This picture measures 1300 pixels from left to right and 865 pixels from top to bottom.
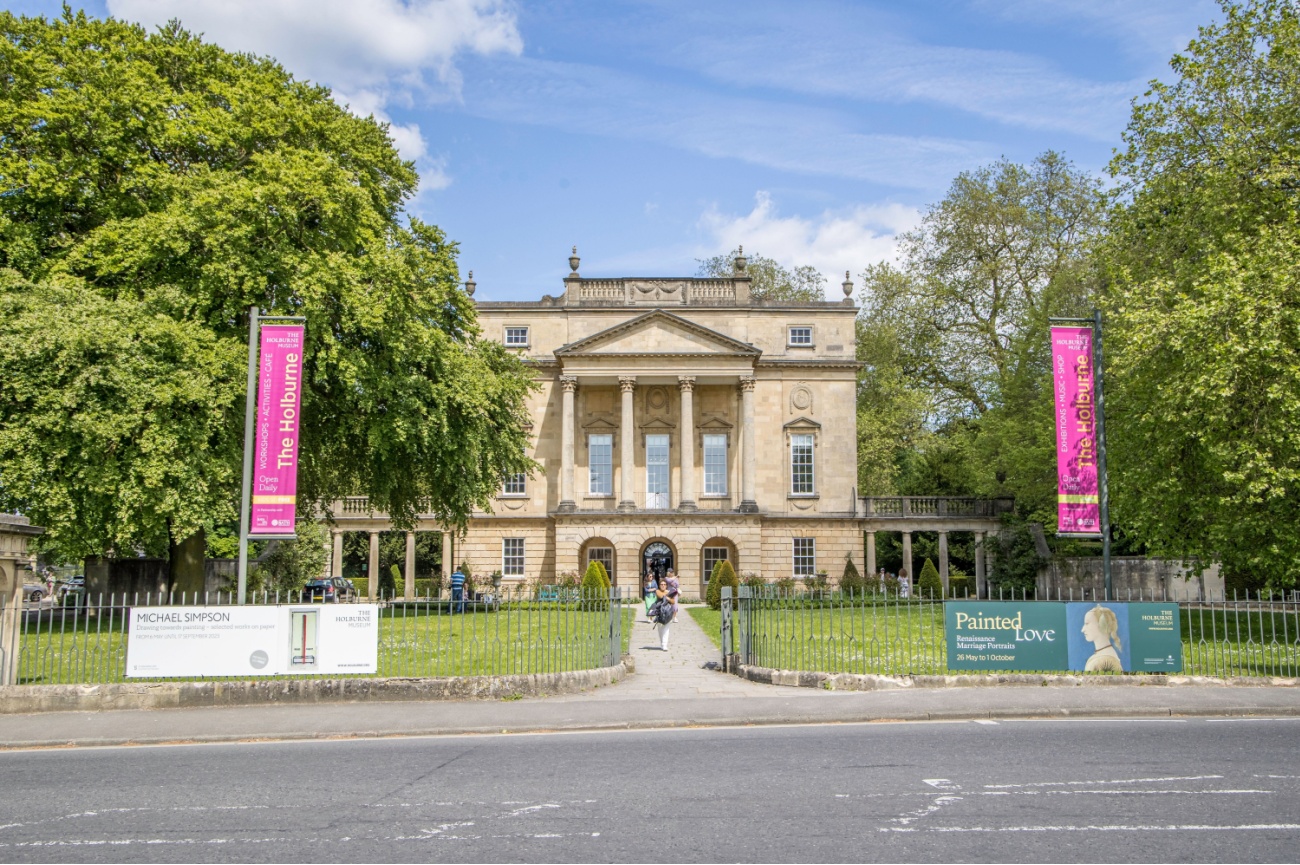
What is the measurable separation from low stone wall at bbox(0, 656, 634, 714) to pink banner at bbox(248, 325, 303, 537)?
3817mm

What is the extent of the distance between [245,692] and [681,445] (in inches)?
1359

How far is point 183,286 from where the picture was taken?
25719 mm

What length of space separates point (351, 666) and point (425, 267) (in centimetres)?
1574

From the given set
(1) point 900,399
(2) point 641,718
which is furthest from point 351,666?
(1) point 900,399

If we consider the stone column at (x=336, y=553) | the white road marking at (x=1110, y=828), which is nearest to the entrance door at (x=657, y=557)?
the stone column at (x=336, y=553)

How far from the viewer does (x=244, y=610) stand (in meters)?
14.8

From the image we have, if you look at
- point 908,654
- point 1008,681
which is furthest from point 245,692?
point 908,654

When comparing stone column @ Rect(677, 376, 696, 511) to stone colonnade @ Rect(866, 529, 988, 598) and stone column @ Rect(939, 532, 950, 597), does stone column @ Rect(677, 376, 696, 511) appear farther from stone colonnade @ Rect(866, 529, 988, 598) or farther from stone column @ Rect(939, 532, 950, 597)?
stone column @ Rect(939, 532, 950, 597)

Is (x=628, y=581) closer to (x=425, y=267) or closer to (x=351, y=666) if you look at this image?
(x=425, y=267)

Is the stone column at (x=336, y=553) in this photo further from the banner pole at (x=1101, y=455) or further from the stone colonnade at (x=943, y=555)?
the banner pole at (x=1101, y=455)

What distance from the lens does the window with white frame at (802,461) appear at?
49656mm

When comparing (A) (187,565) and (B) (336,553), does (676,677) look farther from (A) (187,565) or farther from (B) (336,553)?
(B) (336,553)

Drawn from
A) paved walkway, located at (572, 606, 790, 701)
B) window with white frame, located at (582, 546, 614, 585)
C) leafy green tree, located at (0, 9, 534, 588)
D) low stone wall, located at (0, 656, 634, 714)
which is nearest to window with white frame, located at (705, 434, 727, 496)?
window with white frame, located at (582, 546, 614, 585)

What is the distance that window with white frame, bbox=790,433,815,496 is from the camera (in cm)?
4966
